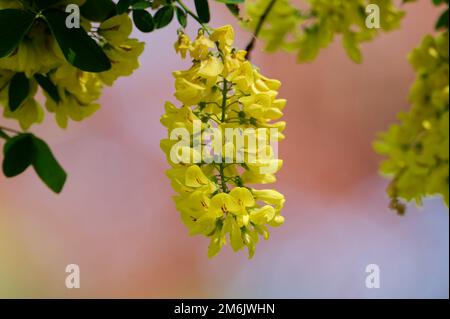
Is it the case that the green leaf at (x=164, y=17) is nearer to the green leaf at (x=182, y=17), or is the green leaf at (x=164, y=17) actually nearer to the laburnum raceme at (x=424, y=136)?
the green leaf at (x=182, y=17)

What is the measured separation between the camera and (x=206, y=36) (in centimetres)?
57

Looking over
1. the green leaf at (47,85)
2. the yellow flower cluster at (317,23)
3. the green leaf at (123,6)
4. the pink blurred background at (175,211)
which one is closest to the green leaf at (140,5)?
the green leaf at (123,6)

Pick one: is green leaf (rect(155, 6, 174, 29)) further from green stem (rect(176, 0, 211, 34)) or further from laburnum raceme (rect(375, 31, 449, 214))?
laburnum raceme (rect(375, 31, 449, 214))

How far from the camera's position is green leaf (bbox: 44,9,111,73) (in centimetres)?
55

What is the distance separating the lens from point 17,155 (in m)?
0.70

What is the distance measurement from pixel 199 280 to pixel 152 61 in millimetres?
544

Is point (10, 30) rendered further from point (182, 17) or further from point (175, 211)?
point (175, 211)

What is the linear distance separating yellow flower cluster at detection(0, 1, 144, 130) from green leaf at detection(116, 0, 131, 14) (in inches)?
0.4

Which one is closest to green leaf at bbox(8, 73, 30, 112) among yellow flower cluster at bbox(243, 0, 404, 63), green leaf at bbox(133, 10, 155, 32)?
green leaf at bbox(133, 10, 155, 32)

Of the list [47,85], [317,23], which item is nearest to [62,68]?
[47,85]

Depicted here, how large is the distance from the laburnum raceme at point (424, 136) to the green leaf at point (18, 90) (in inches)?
18.3

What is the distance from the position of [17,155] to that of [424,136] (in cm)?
48
